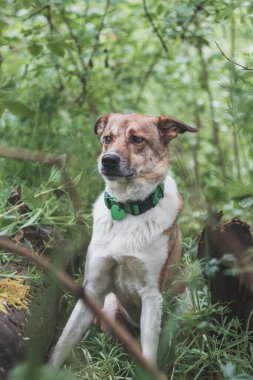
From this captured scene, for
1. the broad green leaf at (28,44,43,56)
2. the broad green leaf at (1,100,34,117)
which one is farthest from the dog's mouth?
the broad green leaf at (28,44,43,56)

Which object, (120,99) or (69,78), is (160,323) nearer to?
(69,78)

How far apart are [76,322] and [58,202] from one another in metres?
1.22

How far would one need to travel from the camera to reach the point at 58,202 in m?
4.27

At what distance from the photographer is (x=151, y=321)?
318cm

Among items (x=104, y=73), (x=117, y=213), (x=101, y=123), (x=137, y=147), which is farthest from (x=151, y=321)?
(x=104, y=73)

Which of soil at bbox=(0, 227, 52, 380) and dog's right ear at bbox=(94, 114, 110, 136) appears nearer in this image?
soil at bbox=(0, 227, 52, 380)

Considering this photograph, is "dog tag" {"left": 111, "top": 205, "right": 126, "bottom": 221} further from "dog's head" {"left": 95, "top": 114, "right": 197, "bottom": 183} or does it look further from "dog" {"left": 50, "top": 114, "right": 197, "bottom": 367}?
"dog's head" {"left": 95, "top": 114, "right": 197, "bottom": 183}

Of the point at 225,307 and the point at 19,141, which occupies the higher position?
the point at 225,307

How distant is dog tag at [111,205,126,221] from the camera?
3.43 m

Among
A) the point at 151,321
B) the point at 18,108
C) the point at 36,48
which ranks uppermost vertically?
the point at 18,108

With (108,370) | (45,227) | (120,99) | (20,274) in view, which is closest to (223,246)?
(108,370)

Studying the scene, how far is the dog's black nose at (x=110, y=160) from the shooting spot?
328cm

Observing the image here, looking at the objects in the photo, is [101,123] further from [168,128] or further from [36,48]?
[36,48]

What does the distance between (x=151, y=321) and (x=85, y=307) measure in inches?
16.5
